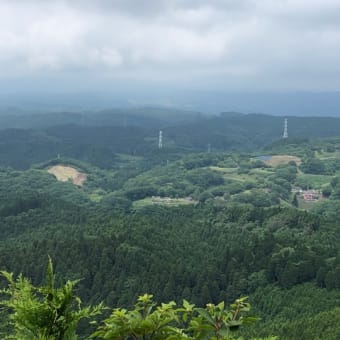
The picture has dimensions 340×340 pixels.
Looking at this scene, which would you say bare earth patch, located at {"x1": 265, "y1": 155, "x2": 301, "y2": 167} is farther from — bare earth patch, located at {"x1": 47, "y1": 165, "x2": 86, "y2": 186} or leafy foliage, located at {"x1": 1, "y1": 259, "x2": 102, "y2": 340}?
leafy foliage, located at {"x1": 1, "y1": 259, "x2": 102, "y2": 340}

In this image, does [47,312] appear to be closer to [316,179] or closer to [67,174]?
[316,179]

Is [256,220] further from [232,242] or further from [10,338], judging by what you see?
[10,338]

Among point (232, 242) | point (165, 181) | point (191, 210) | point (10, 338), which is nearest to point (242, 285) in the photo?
point (232, 242)

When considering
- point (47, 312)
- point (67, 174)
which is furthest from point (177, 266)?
point (67, 174)

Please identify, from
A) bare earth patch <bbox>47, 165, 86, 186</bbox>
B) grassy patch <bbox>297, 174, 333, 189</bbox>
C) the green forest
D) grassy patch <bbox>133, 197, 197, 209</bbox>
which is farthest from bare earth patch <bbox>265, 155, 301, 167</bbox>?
bare earth patch <bbox>47, 165, 86, 186</bbox>

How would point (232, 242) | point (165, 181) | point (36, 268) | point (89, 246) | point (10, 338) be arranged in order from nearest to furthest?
point (10, 338), point (36, 268), point (89, 246), point (232, 242), point (165, 181)

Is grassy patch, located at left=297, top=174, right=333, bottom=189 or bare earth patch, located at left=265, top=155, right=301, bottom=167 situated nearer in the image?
grassy patch, located at left=297, top=174, right=333, bottom=189

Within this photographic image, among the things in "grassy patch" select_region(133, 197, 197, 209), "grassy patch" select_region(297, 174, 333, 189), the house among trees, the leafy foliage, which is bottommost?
"grassy patch" select_region(133, 197, 197, 209)
